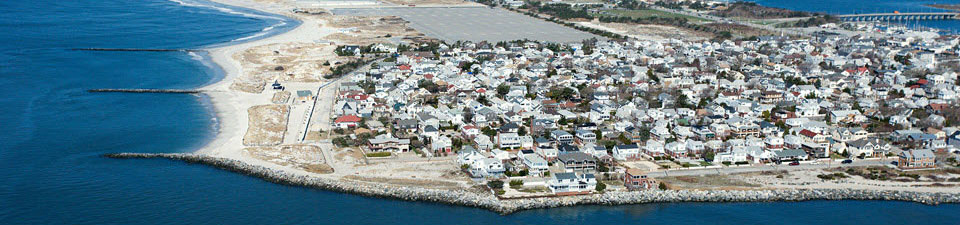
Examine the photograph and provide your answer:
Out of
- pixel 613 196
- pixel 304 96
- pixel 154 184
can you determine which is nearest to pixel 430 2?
pixel 304 96

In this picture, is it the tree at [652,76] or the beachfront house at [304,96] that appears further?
the tree at [652,76]

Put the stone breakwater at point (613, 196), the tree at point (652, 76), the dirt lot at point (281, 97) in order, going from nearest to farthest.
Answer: the stone breakwater at point (613, 196) < the dirt lot at point (281, 97) < the tree at point (652, 76)

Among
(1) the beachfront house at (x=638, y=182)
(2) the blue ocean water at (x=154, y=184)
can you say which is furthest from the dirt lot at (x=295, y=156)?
(1) the beachfront house at (x=638, y=182)

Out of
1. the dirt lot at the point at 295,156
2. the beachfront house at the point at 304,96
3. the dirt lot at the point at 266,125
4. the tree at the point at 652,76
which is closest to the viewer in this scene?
the dirt lot at the point at 295,156

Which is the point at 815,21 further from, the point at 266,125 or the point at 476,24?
the point at 266,125

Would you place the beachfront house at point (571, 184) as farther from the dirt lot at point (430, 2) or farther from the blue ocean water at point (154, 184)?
the dirt lot at point (430, 2)

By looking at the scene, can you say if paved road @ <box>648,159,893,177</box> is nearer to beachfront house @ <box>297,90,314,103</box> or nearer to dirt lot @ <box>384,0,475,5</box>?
beachfront house @ <box>297,90,314,103</box>
